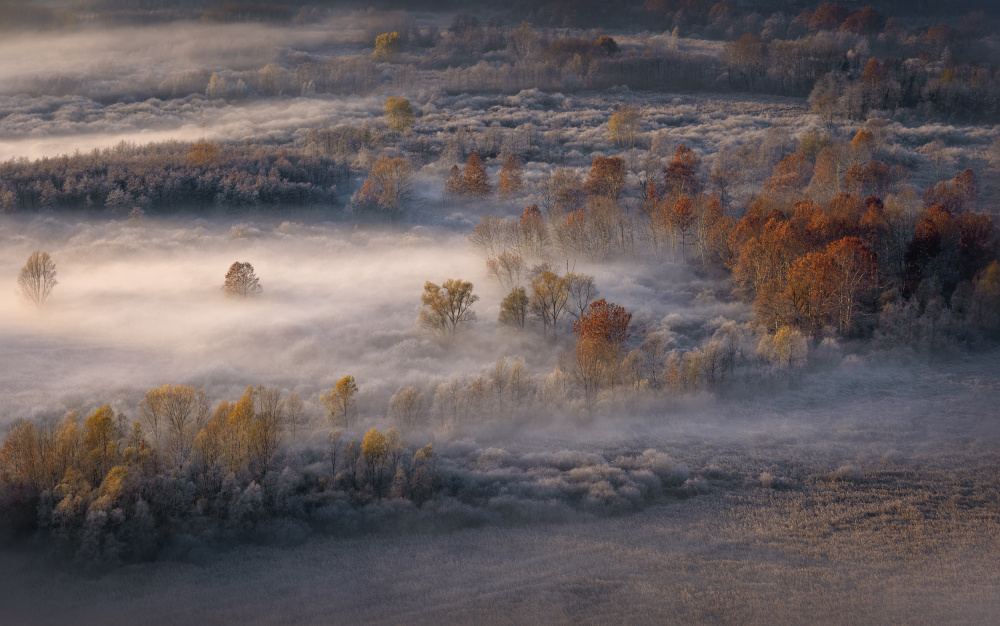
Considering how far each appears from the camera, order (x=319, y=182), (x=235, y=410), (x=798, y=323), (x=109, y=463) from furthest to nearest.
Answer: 1. (x=319, y=182)
2. (x=798, y=323)
3. (x=235, y=410)
4. (x=109, y=463)

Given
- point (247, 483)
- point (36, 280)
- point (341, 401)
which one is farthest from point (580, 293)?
point (36, 280)

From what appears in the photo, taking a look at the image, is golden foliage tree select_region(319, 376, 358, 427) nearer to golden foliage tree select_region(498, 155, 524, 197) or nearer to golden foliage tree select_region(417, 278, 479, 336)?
golden foliage tree select_region(417, 278, 479, 336)

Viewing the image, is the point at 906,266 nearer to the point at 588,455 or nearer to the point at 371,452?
the point at 588,455

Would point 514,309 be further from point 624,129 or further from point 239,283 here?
point 624,129

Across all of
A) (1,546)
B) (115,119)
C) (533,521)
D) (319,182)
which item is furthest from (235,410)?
(115,119)

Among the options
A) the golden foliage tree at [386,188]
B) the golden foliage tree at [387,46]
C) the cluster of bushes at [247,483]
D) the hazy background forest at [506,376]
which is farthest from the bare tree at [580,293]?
the golden foliage tree at [387,46]

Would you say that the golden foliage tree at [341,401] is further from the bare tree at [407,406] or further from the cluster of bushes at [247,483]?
the cluster of bushes at [247,483]

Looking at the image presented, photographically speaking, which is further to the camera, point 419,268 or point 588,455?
point 419,268

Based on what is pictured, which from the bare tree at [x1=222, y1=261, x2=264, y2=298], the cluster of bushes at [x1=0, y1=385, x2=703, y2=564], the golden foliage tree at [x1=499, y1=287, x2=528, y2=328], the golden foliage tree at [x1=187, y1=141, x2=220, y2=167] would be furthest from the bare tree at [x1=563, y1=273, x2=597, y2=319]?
the golden foliage tree at [x1=187, y1=141, x2=220, y2=167]
